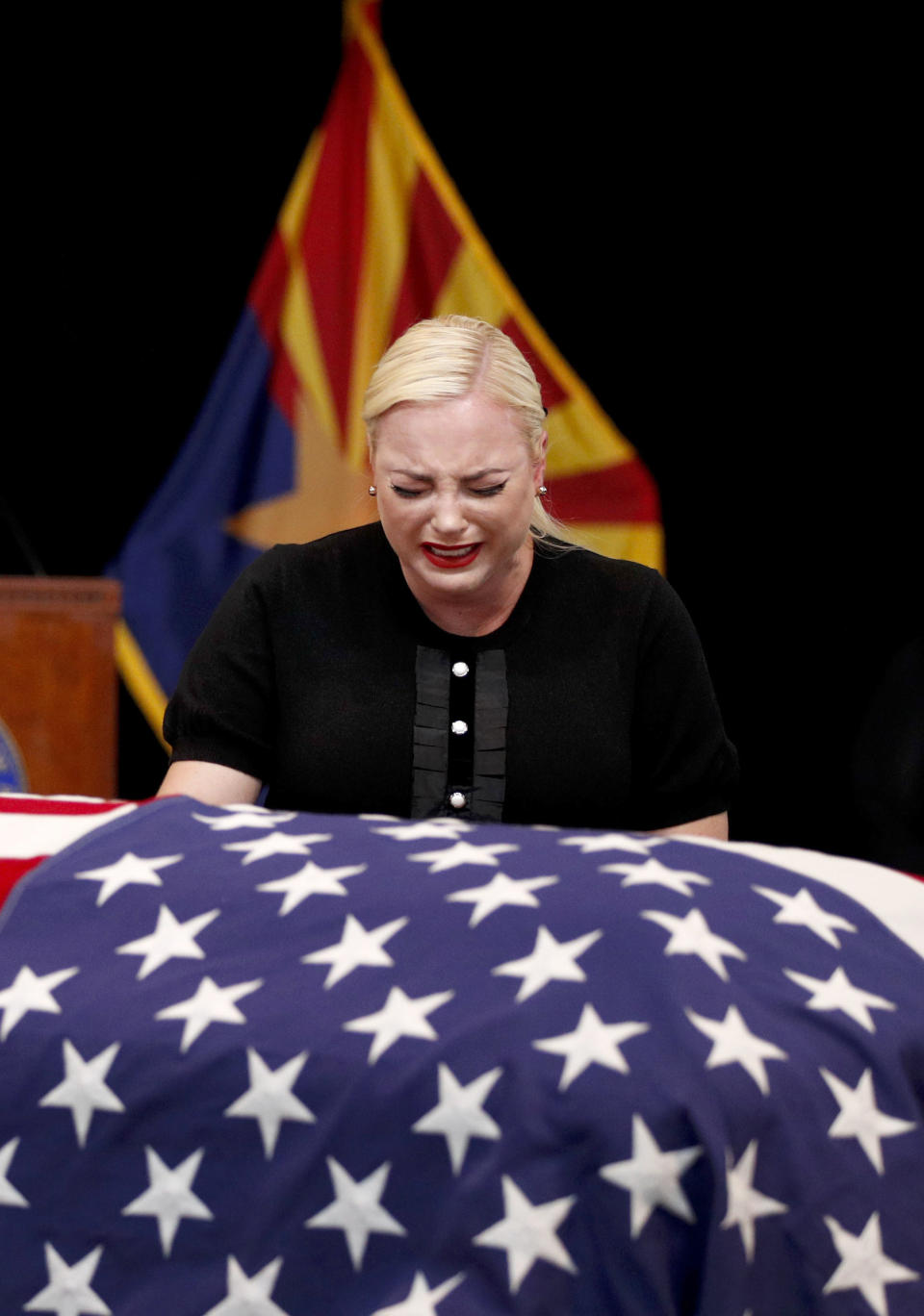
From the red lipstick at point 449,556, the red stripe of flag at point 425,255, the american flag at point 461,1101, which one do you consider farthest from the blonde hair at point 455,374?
the red stripe of flag at point 425,255

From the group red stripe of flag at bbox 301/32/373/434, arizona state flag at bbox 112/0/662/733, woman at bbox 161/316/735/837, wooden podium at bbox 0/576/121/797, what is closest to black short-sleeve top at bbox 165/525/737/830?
woman at bbox 161/316/735/837

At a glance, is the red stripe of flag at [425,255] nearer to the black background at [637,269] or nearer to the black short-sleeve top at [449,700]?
the black background at [637,269]

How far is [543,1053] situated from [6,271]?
2702 millimetres

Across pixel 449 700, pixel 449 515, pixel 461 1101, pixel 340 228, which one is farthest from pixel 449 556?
pixel 340 228

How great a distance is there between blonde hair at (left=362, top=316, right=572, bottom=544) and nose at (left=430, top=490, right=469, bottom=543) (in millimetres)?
95

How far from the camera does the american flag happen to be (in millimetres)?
650

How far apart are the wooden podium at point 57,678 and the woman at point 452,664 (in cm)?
101

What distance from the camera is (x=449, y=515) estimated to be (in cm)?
125

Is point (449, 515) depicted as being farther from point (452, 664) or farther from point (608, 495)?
point (608, 495)

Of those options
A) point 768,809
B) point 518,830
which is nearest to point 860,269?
point 768,809

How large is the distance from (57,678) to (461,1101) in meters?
1.84

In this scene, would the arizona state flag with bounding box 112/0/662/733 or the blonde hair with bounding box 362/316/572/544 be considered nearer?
the blonde hair with bounding box 362/316/572/544

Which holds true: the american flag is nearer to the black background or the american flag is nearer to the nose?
the nose

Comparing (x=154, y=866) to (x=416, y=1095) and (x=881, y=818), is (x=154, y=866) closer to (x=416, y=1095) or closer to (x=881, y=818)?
(x=416, y=1095)
